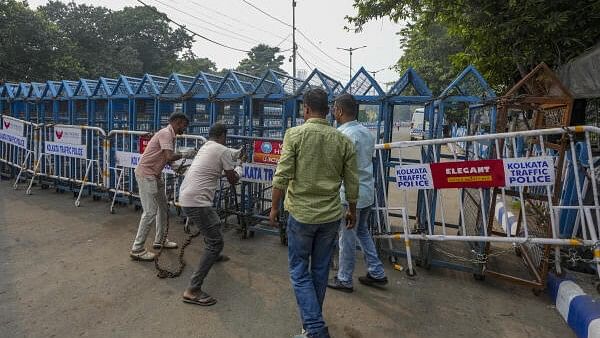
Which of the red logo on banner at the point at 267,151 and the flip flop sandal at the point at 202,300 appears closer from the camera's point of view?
the flip flop sandal at the point at 202,300

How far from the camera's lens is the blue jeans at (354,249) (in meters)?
3.50

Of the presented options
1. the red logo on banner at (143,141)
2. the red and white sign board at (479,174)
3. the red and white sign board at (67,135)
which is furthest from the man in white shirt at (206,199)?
the red and white sign board at (67,135)

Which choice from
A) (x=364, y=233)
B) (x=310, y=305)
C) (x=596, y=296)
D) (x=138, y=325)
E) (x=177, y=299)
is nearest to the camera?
(x=310, y=305)

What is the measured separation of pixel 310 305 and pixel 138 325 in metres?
1.47

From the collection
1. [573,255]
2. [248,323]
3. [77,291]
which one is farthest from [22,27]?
[573,255]

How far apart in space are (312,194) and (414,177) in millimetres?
1628

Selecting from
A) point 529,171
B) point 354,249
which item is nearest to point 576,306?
point 529,171

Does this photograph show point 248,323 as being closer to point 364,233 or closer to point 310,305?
point 310,305

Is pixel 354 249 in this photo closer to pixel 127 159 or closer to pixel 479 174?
pixel 479 174

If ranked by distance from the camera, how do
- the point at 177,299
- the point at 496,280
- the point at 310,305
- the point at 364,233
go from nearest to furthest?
the point at 310,305 → the point at 177,299 → the point at 364,233 → the point at 496,280

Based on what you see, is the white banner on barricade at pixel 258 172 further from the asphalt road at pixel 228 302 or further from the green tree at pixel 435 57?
the green tree at pixel 435 57

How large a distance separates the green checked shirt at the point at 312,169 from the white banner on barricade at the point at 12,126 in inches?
297

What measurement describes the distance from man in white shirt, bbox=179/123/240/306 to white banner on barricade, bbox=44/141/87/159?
13.7ft

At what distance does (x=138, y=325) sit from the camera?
2.99 meters
